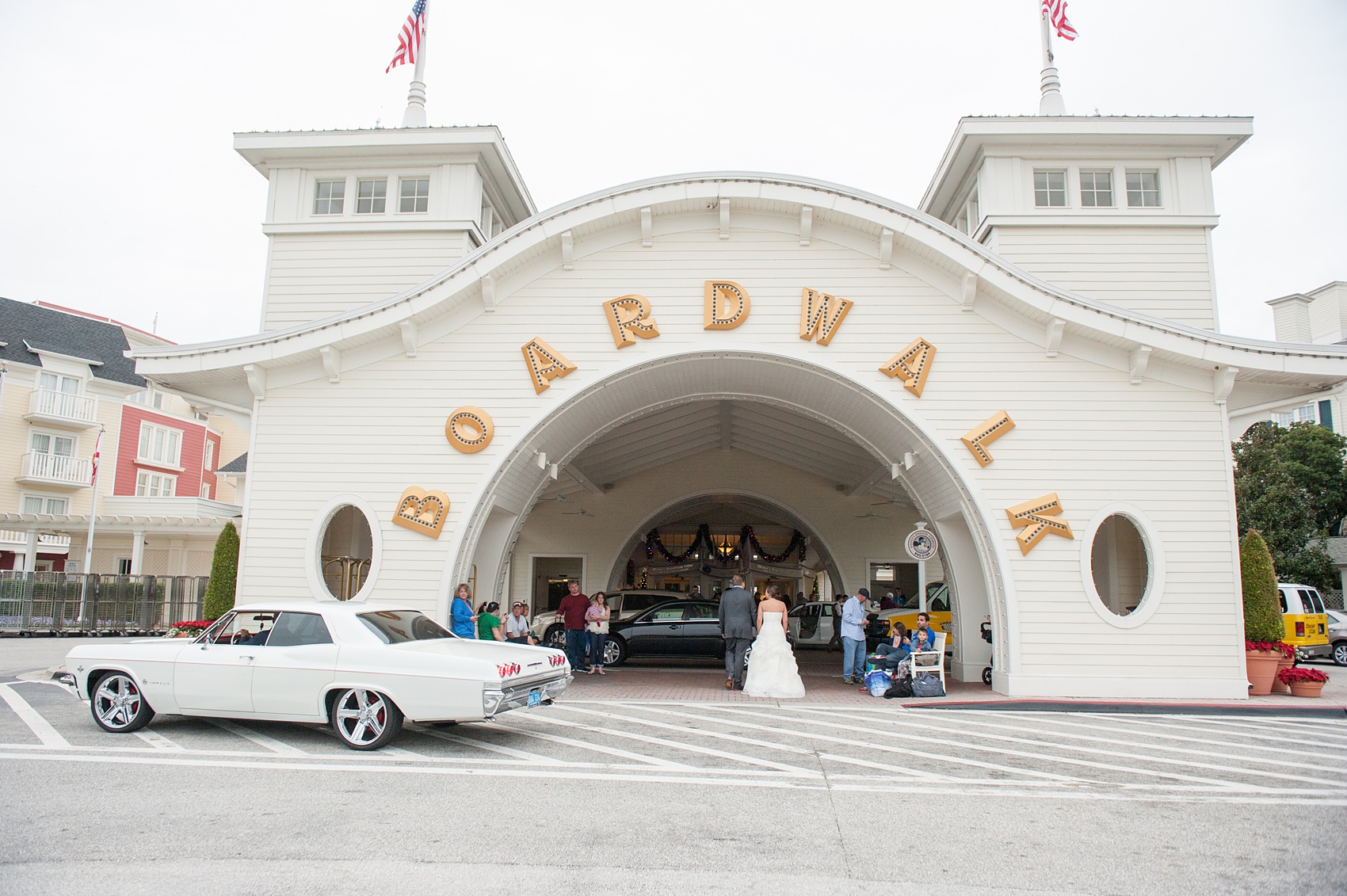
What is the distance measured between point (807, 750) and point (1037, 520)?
19.3 feet

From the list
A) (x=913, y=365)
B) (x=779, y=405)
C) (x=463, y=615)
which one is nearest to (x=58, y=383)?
(x=463, y=615)

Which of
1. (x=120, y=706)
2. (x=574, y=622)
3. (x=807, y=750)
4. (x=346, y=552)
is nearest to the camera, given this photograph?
(x=807, y=750)

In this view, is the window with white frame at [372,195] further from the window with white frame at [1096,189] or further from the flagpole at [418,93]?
the window with white frame at [1096,189]

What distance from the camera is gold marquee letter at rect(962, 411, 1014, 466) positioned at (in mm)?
12750

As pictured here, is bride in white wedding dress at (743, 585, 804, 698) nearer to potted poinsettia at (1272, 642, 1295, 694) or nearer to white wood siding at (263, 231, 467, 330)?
potted poinsettia at (1272, 642, 1295, 694)

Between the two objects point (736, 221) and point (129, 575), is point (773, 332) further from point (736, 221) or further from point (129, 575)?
point (129, 575)

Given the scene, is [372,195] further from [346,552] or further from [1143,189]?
[1143,189]

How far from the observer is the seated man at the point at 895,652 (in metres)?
13.3

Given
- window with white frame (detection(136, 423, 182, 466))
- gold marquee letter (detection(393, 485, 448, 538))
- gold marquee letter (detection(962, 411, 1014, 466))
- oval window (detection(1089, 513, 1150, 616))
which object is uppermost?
window with white frame (detection(136, 423, 182, 466))

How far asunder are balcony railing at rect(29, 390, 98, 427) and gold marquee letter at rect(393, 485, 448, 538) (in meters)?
28.1

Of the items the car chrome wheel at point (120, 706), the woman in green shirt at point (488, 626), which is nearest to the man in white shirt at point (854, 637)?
the woman in green shirt at point (488, 626)

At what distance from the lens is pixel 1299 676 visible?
1292 cm

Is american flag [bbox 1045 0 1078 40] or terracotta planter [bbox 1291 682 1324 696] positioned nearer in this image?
terracotta planter [bbox 1291 682 1324 696]

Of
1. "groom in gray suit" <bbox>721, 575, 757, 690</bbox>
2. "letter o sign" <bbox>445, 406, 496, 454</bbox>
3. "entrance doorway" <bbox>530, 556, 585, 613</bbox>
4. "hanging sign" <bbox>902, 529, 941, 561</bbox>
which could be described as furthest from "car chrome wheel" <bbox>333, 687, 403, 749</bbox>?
"entrance doorway" <bbox>530, 556, 585, 613</bbox>
